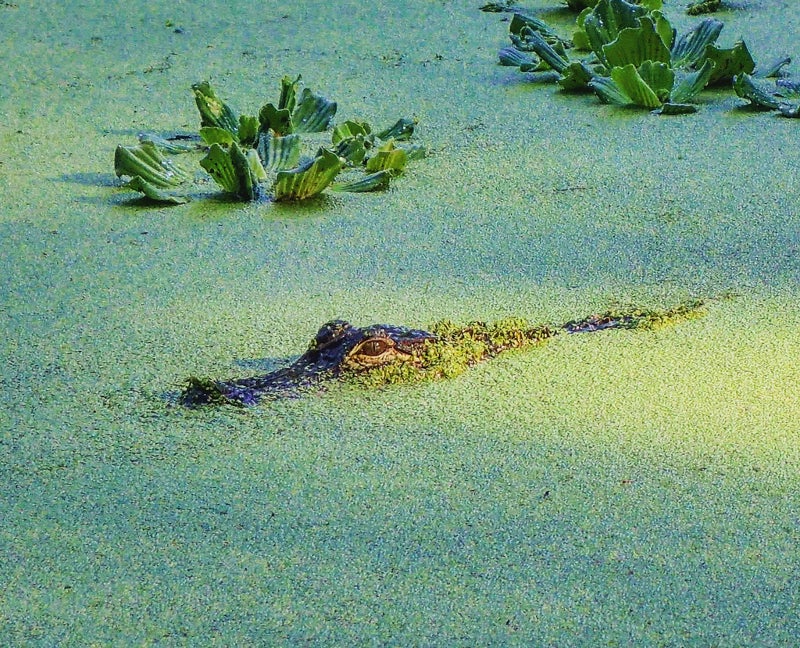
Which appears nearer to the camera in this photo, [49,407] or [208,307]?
[49,407]

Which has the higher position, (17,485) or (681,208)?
(681,208)

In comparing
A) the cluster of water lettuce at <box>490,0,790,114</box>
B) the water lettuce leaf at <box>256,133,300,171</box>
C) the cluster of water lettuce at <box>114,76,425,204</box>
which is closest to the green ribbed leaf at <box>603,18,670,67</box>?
the cluster of water lettuce at <box>490,0,790,114</box>

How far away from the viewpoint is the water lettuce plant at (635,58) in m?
2.60

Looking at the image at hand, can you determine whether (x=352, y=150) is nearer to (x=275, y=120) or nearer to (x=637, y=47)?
(x=275, y=120)

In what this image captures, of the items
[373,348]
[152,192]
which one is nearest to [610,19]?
[152,192]

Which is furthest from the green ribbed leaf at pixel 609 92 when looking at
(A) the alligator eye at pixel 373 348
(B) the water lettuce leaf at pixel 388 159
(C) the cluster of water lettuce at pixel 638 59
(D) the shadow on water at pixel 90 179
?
(A) the alligator eye at pixel 373 348

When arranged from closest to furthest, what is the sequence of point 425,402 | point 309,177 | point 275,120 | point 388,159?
point 425,402 < point 309,177 < point 388,159 < point 275,120

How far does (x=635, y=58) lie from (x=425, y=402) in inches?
57.8

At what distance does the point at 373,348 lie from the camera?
1.56m

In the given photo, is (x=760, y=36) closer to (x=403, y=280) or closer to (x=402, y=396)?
(x=403, y=280)

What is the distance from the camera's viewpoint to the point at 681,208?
2.12m

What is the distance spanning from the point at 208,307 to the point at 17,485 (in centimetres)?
50

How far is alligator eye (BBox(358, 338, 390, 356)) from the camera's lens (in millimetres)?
1555

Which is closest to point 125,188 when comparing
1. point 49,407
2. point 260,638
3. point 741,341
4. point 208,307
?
point 208,307
